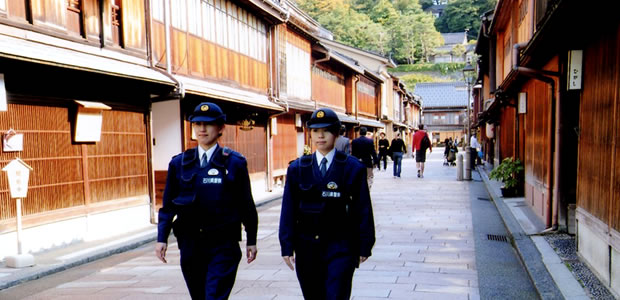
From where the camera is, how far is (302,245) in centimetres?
386

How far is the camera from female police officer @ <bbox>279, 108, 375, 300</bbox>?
3787 mm

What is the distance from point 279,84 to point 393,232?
10174 millimetres

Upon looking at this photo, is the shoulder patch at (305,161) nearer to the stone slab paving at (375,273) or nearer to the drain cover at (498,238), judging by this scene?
the stone slab paving at (375,273)

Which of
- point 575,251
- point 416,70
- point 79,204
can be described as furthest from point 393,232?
point 416,70

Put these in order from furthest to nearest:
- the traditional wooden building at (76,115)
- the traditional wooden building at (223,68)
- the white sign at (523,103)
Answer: the white sign at (523,103), the traditional wooden building at (223,68), the traditional wooden building at (76,115)

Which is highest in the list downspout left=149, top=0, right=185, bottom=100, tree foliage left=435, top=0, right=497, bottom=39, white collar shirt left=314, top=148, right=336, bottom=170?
tree foliage left=435, top=0, right=497, bottom=39

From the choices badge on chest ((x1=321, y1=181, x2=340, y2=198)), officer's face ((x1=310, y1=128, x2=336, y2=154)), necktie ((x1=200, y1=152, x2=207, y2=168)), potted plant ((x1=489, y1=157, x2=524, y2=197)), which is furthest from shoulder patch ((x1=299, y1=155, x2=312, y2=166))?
potted plant ((x1=489, y1=157, x2=524, y2=197))

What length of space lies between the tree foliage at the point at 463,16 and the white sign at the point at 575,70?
91.0 m

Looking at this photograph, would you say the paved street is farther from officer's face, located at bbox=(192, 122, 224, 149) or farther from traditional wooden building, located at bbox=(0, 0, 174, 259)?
officer's face, located at bbox=(192, 122, 224, 149)

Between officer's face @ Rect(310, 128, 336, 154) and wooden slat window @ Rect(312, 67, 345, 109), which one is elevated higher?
wooden slat window @ Rect(312, 67, 345, 109)

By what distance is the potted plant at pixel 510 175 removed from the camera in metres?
13.8

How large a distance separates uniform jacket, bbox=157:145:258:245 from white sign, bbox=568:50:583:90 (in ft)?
18.5

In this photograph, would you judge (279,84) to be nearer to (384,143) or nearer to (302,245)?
(384,143)

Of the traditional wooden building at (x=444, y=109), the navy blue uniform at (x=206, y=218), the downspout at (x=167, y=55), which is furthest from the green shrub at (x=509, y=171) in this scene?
the traditional wooden building at (x=444, y=109)
